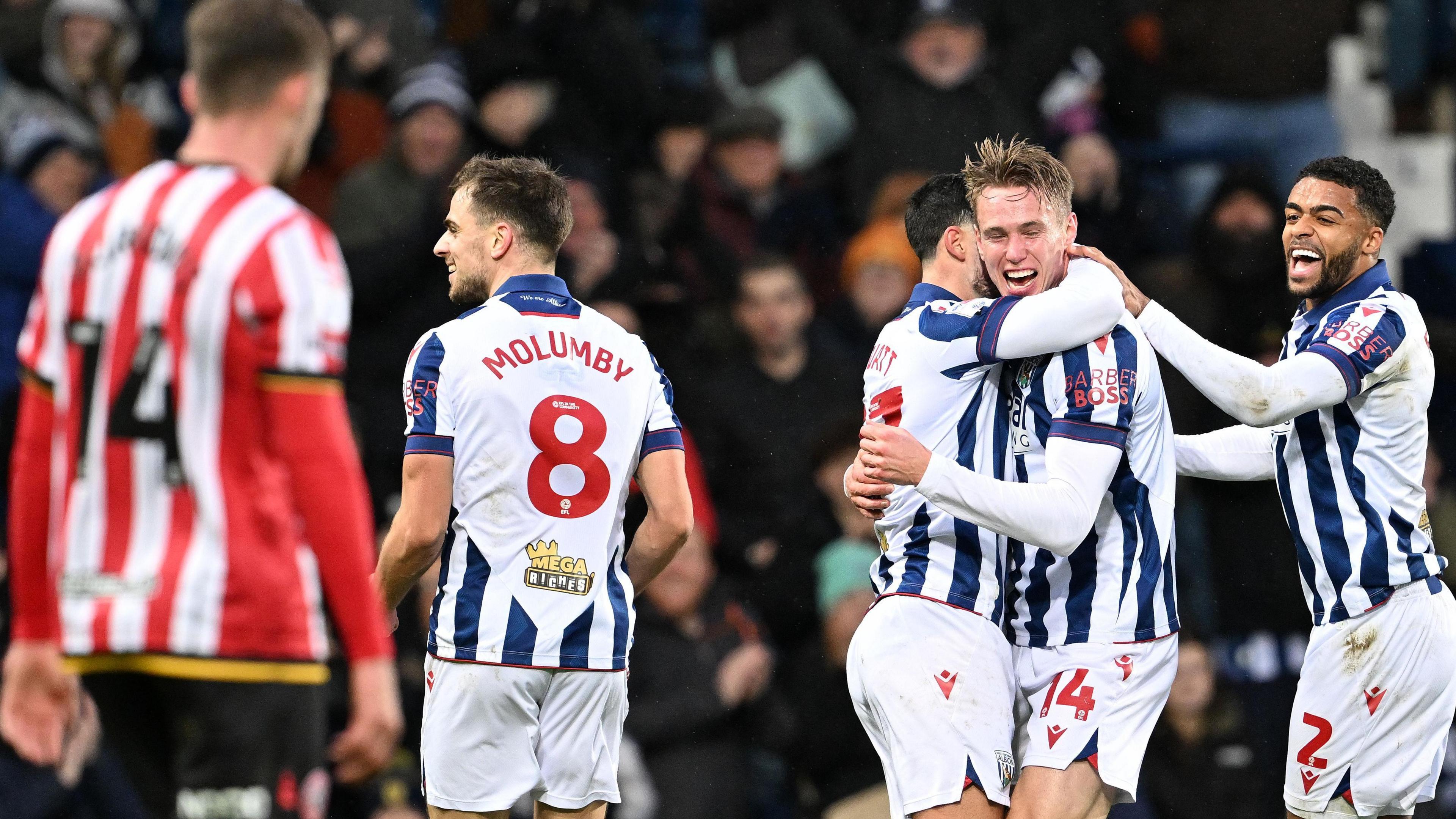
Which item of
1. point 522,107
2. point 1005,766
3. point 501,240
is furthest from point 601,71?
point 1005,766

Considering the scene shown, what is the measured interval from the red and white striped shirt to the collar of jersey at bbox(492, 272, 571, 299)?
4.11 feet

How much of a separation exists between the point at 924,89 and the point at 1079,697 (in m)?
5.75

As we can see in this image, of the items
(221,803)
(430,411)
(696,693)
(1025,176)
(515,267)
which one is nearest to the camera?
(221,803)

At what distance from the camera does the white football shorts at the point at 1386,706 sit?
15.5ft

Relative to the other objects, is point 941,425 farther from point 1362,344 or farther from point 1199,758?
point 1199,758

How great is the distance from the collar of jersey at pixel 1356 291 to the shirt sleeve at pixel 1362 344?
10 cm

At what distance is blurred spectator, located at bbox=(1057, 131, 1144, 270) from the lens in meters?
9.02

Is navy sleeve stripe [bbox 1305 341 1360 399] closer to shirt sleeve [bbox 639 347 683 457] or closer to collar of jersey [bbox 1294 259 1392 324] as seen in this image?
collar of jersey [bbox 1294 259 1392 324]

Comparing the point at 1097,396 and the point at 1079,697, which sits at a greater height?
the point at 1097,396

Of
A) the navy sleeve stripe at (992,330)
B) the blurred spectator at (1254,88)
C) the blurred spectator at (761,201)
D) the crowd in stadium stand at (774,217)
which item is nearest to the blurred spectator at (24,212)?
the crowd in stadium stand at (774,217)

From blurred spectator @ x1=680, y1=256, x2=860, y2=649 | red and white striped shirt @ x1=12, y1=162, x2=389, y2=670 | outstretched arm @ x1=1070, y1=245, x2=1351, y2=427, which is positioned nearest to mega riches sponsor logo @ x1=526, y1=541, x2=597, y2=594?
red and white striped shirt @ x1=12, y1=162, x2=389, y2=670

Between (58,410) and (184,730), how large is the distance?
79 cm

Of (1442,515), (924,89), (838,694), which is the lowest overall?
(838,694)

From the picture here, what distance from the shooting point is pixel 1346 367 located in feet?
15.3
